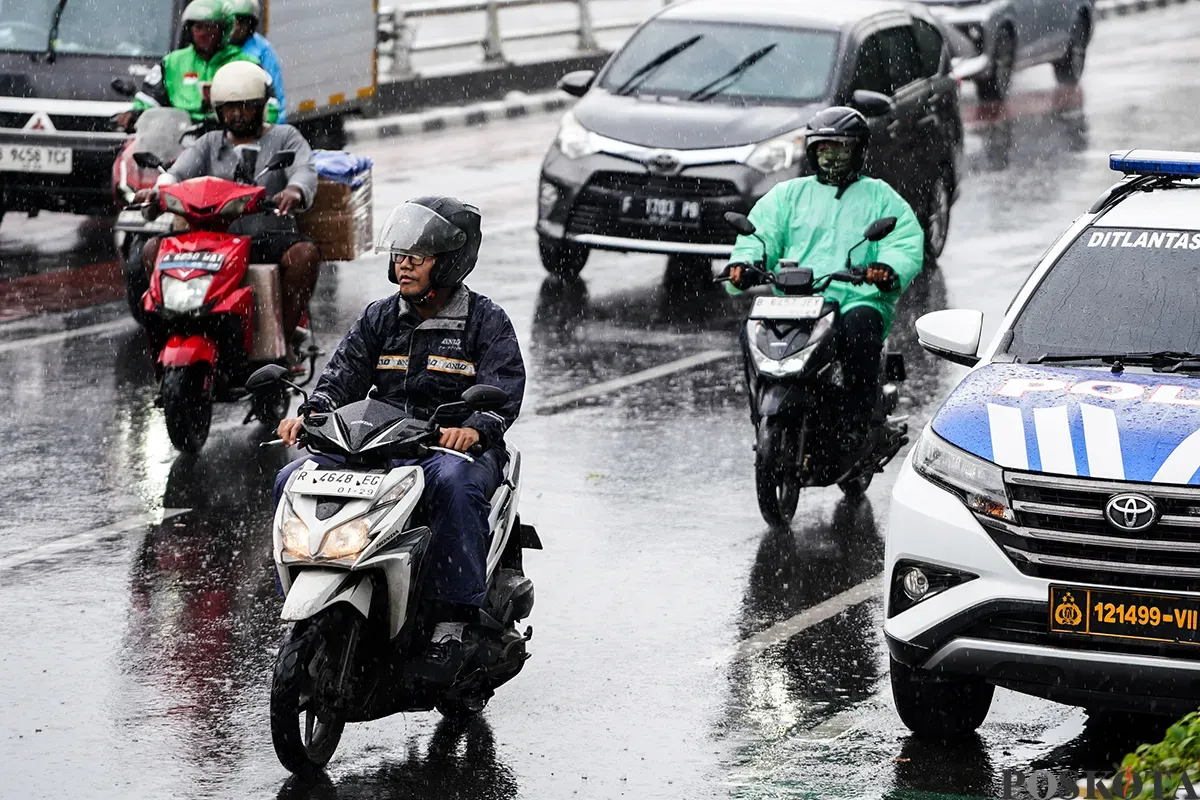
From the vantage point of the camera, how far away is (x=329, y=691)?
6.57 m

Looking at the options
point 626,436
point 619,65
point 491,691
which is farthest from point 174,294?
point 619,65

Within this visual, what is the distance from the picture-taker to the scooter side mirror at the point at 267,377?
7039 mm

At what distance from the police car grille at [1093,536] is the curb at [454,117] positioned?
16.7 metres

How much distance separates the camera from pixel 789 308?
961cm

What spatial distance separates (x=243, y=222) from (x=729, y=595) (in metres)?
3.69

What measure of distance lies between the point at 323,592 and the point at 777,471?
3.53 metres

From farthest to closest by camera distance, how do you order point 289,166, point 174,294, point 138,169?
point 138,169, point 289,166, point 174,294

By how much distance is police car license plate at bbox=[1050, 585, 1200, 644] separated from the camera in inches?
249

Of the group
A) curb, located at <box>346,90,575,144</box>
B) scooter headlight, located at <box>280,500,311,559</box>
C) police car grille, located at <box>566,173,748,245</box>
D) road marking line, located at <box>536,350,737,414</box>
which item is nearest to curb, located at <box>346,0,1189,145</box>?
curb, located at <box>346,90,575,144</box>

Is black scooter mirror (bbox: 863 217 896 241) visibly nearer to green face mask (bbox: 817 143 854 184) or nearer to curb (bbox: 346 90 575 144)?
green face mask (bbox: 817 143 854 184)

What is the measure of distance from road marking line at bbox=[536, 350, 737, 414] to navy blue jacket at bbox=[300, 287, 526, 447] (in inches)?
183

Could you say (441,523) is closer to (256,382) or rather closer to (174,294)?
(256,382)

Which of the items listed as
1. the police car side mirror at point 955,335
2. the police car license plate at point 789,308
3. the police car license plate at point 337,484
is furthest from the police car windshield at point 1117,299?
the police car license plate at point 337,484

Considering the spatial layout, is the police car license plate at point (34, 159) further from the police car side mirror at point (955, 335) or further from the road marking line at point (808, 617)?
the police car side mirror at point (955, 335)
